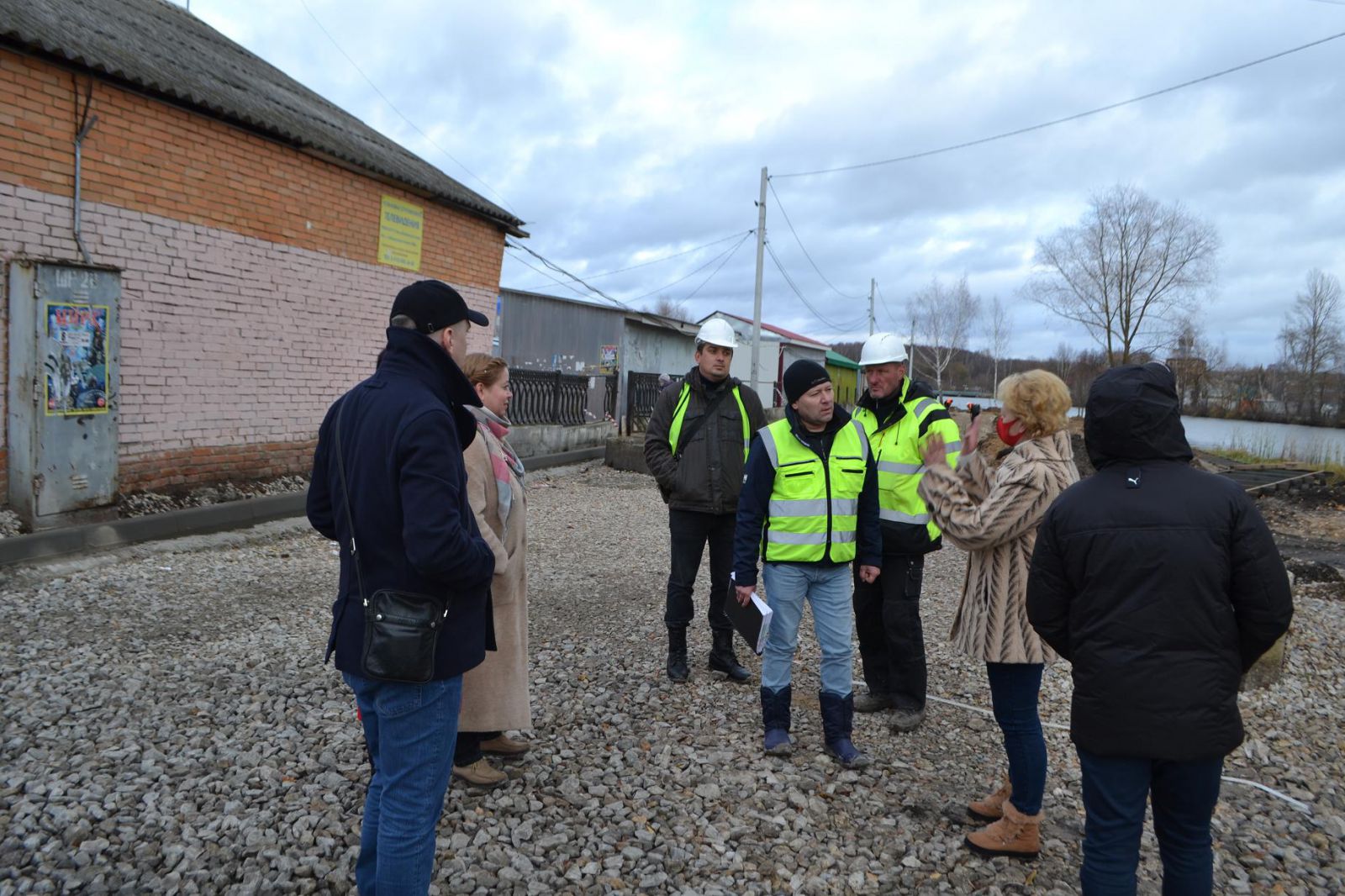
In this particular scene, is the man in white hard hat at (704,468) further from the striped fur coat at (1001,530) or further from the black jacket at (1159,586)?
the black jacket at (1159,586)

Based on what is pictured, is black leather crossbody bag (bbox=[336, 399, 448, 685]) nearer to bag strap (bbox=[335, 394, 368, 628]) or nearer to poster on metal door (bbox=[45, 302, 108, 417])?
bag strap (bbox=[335, 394, 368, 628])

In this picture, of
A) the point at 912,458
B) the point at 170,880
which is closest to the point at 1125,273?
the point at 912,458

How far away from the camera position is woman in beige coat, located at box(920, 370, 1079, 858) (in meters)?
2.83

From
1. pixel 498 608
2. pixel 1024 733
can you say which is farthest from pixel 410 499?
pixel 1024 733

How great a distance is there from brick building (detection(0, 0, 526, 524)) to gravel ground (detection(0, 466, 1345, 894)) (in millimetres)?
2552

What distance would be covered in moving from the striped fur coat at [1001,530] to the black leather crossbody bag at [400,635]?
74.6 inches

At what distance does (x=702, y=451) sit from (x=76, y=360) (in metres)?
6.01

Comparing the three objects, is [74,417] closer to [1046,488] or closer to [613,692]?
[613,692]

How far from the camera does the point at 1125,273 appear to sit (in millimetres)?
33844

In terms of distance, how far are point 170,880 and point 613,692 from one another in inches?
86.4

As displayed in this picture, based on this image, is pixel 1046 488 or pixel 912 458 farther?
pixel 912 458

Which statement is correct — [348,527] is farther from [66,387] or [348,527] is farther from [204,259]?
[204,259]

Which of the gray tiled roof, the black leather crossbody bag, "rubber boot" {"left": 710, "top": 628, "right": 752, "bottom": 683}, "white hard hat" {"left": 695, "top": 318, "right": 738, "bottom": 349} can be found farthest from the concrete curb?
the black leather crossbody bag

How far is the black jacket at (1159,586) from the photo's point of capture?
203 centimetres
